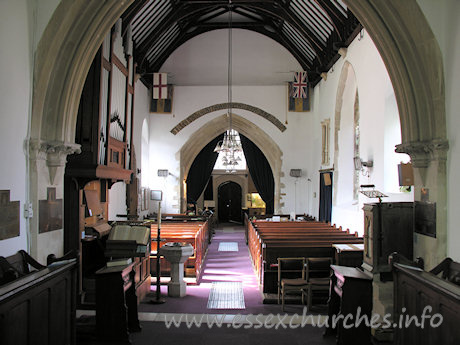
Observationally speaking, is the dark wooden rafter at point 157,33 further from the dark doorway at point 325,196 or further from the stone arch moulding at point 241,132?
the dark doorway at point 325,196

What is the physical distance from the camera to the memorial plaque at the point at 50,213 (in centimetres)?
443

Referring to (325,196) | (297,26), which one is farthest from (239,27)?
(325,196)

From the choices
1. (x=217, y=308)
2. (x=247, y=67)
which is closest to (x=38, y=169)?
(x=217, y=308)

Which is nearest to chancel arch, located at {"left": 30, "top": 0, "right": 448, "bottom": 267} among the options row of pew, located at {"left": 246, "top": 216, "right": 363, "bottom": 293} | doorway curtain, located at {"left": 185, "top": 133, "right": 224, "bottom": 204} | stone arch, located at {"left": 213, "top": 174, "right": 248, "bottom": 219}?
row of pew, located at {"left": 246, "top": 216, "right": 363, "bottom": 293}

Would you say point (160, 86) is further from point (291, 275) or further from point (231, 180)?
point (231, 180)

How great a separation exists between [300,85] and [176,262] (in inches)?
332

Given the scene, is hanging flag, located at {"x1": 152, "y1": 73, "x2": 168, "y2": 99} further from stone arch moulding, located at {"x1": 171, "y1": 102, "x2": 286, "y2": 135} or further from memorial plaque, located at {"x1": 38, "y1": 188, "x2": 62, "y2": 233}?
memorial plaque, located at {"x1": 38, "y1": 188, "x2": 62, "y2": 233}

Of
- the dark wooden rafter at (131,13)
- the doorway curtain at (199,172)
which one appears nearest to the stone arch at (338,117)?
the dark wooden rafter at (131,13)

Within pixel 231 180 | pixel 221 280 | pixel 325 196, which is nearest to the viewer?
pixel 221 280

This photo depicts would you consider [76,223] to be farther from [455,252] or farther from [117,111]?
[455,252]

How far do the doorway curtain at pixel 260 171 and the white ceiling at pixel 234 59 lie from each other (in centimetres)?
308

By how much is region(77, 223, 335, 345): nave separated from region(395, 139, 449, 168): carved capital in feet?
6.91

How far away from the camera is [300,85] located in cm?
1294

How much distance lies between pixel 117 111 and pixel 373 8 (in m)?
4.23
